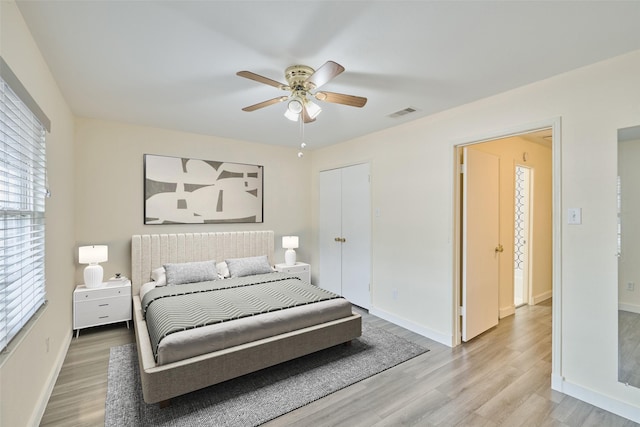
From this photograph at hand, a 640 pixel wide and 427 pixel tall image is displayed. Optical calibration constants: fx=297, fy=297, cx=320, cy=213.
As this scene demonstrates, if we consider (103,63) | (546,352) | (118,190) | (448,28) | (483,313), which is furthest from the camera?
(118,190)

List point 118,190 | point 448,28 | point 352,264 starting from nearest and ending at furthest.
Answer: point 448,28 → point 118,190 → point 352,264

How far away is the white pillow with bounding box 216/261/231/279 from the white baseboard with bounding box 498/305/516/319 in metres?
3.76

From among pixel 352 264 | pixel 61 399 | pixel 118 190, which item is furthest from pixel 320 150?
pixel 61 399

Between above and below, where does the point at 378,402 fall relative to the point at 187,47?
below

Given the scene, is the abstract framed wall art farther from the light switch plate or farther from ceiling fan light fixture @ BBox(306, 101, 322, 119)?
the light switch plate

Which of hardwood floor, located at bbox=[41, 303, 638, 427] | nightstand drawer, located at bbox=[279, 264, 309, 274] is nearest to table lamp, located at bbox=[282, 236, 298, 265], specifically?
nightstand drawer, located at bbox=[279, 264, 309, 274]

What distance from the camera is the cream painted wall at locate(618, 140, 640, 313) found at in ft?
6.87

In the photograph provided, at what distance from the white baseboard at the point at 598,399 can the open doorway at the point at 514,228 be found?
967 millimetres

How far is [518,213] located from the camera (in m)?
4.63

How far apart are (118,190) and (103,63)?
2.04 metres

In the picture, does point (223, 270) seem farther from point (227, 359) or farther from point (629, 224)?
point (629, 224)

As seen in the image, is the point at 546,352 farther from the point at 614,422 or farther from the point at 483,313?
the point at 614,422

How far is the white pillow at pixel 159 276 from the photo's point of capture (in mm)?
3670

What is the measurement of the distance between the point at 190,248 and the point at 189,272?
0.52 metres
